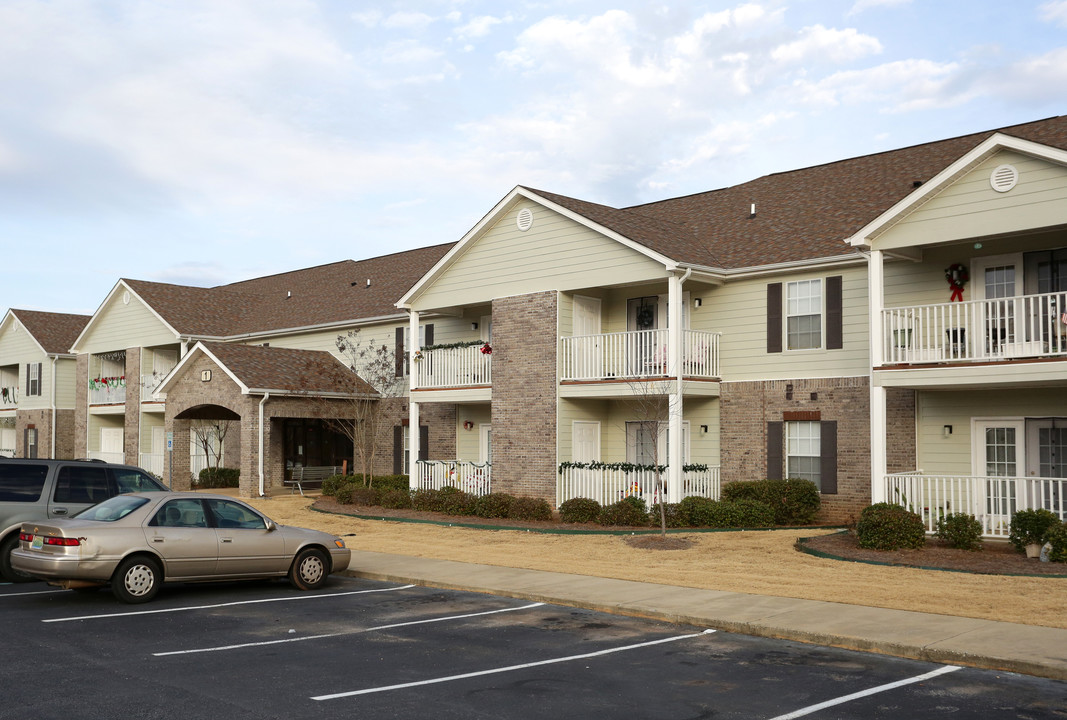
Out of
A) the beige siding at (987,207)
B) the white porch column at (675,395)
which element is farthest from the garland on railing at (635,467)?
the beige siding at (987,207)

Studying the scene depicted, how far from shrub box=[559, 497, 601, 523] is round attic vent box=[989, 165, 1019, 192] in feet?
34.4

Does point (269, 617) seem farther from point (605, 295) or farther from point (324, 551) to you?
point (605, 295)

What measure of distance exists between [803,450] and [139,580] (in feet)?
47.7

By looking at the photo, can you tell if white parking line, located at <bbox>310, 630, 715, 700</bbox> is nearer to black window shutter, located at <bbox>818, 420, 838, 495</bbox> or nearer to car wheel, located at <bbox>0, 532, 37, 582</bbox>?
car wheel, located at <bbox>0, 532, 37, 582</bbox>

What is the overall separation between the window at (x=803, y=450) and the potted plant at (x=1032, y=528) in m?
5.77

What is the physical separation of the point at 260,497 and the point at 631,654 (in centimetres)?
2240

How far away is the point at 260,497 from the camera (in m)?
30.5

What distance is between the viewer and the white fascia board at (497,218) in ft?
74.5

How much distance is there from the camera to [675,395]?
73.0 ft

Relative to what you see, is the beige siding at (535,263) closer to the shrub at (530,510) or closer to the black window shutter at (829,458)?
the black window shutter at (829,458)

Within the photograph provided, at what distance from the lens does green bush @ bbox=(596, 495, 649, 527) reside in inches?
853

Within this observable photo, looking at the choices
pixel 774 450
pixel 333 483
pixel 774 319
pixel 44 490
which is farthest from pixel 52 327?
pixel 774 450

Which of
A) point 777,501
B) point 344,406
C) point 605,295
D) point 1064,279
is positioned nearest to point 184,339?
point 344,406

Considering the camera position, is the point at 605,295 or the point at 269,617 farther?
the point at 605,295
